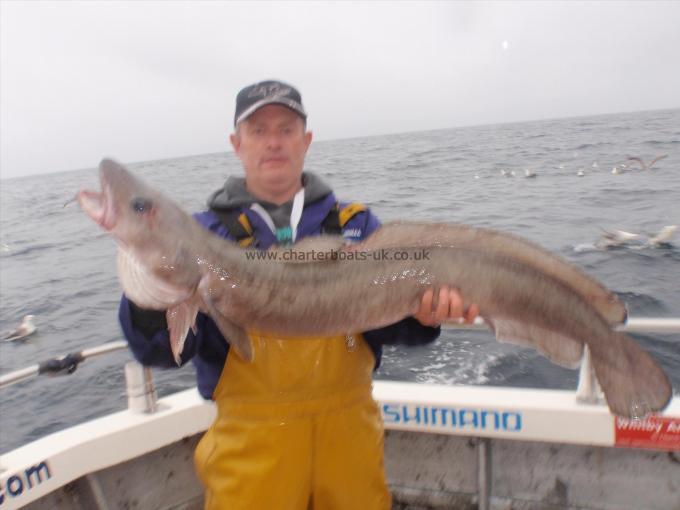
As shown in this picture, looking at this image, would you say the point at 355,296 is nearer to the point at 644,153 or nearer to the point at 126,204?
the point at 126,204

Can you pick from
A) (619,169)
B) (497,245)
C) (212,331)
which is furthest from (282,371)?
(619,169)

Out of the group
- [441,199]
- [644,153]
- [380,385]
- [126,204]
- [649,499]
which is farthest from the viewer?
[644,153]

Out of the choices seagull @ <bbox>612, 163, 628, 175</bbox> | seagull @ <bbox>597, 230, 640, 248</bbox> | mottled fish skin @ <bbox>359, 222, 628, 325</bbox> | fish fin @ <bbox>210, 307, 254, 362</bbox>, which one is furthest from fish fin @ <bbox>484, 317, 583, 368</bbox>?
seagull @ <bbox>612, 163, 628, 175</bbox>

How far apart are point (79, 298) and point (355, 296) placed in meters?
13.3

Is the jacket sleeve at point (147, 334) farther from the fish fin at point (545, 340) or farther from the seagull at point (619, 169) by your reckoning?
the seagull at point (619, 169)

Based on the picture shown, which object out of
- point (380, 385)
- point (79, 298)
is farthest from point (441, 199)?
point (380, 385)

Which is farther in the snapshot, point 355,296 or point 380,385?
point 380,385

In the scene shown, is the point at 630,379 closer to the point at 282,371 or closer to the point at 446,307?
the point at 446,307

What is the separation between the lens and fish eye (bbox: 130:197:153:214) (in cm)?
245

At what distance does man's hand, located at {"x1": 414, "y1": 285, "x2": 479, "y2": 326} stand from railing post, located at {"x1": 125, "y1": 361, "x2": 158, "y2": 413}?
208 centimetres

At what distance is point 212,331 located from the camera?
9.25ft

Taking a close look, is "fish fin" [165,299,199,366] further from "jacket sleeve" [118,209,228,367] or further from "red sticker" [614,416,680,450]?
"red sticker" [614,416,680,450]

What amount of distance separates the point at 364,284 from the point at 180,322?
94 centimetres

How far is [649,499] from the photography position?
3566 millimetres
